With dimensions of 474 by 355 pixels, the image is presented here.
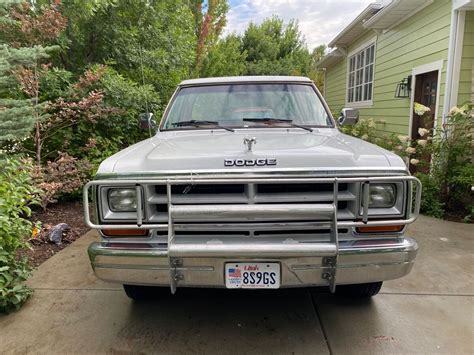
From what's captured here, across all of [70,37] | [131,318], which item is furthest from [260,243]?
[70,37]

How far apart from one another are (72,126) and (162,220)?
4.37 meters

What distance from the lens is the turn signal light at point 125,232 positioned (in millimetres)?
2433

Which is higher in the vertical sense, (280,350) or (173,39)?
(173,39)

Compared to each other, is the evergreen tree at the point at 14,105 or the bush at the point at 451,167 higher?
the evergreen tree at the point at 14,105

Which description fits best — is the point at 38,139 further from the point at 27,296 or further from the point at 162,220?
the point at 162,220

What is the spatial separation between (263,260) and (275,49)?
2970 cm

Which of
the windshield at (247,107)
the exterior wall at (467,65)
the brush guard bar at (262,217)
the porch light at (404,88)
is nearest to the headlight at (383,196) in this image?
the brush guard bar at (262,217)

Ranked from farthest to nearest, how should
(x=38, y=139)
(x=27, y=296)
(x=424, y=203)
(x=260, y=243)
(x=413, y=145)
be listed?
1. (x=413, y=145)
2. (x=424, y=203)
3. (x=38, y=139)
4. (x=27, y=296)
5. (x=260, y=243)

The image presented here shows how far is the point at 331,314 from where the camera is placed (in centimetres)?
305

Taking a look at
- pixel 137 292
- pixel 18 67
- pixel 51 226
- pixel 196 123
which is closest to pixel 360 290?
pixel 137 292

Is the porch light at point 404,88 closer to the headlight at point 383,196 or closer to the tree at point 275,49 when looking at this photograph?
the headlight at point 383,196

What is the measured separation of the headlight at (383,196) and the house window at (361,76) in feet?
27.3

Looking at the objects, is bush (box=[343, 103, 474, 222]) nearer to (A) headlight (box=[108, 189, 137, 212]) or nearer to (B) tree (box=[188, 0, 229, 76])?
(A) headlight (box=[108, 189, 137, 212])

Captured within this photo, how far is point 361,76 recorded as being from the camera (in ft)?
36.8
